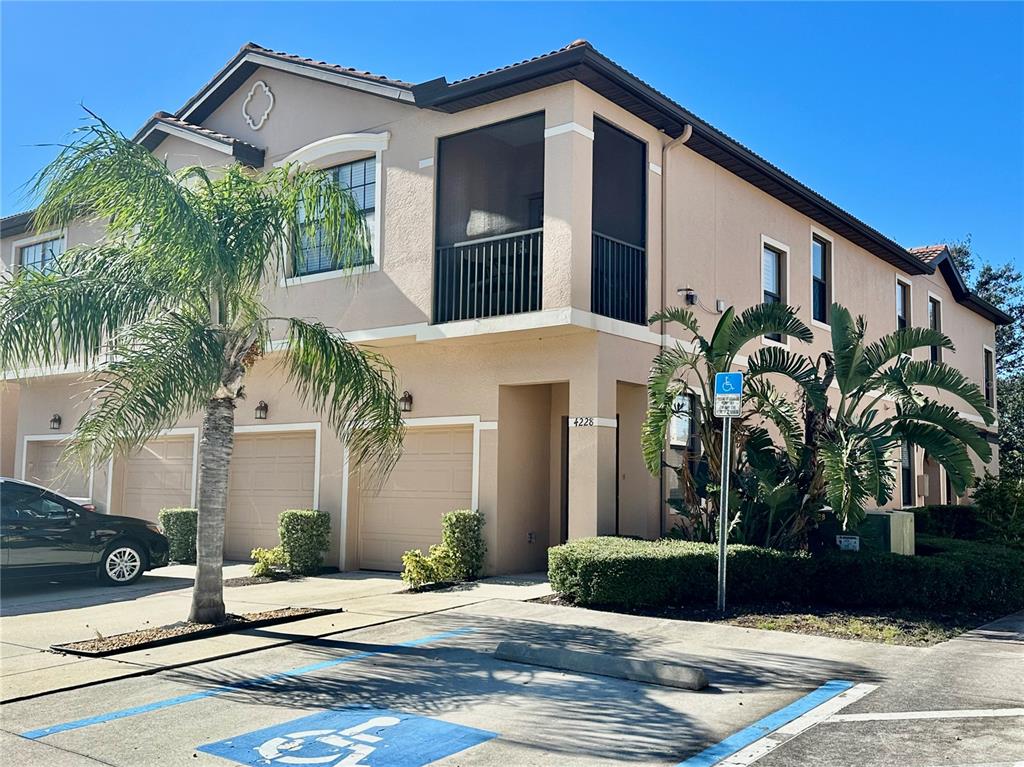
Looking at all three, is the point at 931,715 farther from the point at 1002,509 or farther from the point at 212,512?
the point at 1002,509

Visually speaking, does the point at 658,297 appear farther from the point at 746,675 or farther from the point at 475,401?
the point at 746,675

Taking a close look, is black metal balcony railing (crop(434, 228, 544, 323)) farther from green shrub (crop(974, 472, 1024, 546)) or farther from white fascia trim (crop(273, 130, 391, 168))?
green shrub (crop(974, 472, 1024, 546))

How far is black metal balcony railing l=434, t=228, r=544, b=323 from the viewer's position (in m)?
12.8

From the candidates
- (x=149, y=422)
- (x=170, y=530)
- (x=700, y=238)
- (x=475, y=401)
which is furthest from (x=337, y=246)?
(x=170, y=530)

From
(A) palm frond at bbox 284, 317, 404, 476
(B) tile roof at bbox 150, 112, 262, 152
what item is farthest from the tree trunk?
(B) tile roof at bbox 150, 112, 262, 152

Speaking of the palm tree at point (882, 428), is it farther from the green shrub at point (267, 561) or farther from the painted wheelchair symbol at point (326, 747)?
the green shrub at point (267, 561)

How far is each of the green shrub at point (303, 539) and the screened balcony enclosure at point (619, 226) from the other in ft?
18.1

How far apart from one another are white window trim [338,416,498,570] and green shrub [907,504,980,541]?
10.00m

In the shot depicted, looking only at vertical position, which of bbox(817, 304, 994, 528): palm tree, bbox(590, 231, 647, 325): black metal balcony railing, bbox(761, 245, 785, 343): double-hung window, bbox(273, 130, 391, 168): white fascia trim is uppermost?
bbox(273, 130, 391, 168): white fascia trim

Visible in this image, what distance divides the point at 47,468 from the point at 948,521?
19.7m

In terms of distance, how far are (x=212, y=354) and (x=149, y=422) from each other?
91 centimetres

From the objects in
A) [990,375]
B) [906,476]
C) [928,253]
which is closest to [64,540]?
[906,476]

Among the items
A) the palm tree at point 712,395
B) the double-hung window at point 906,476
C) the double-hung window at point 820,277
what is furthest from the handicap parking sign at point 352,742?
the double-hung window at point 906,476

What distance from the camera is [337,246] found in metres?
9.91
